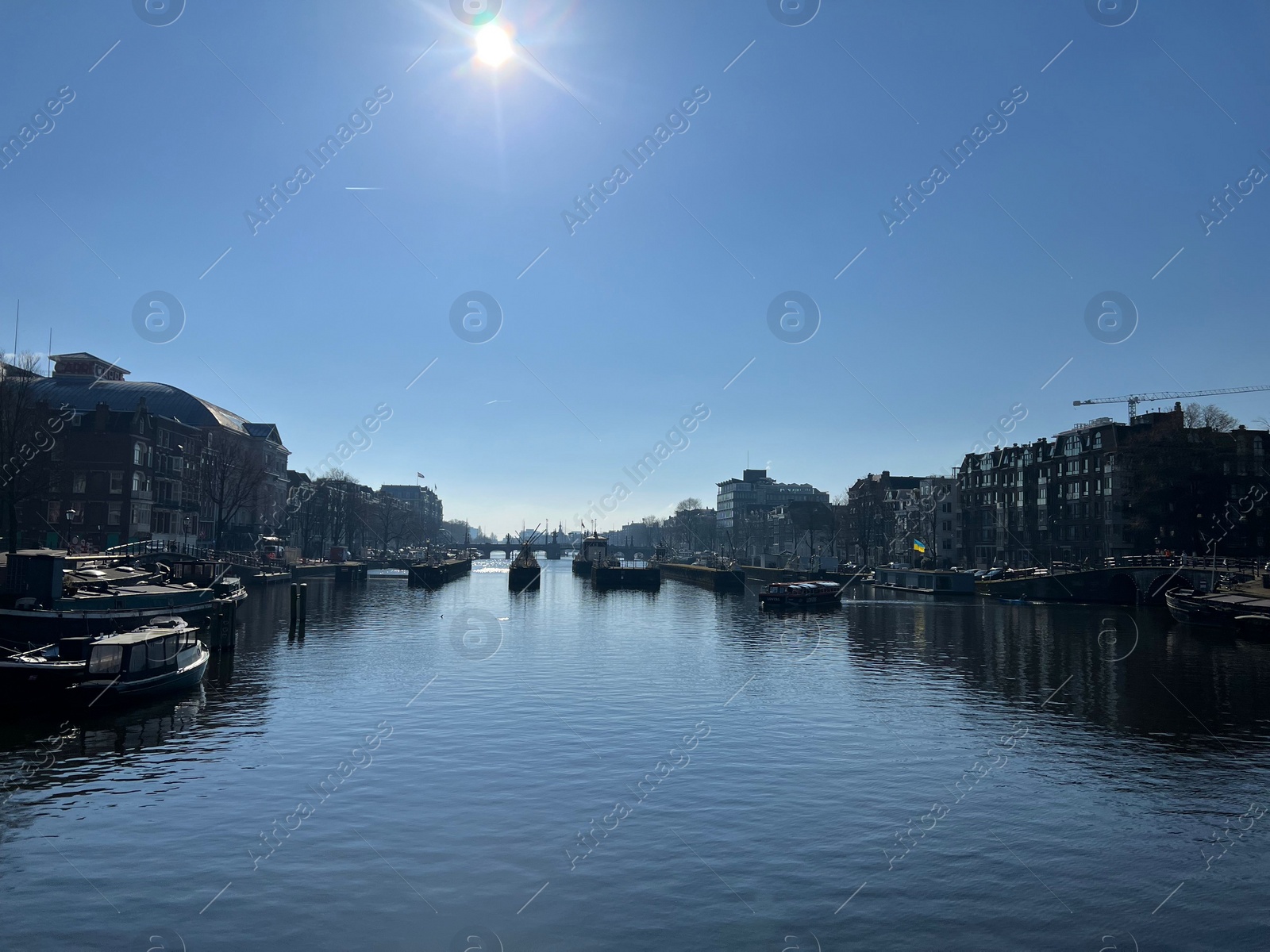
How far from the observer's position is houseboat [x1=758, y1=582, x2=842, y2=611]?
106m

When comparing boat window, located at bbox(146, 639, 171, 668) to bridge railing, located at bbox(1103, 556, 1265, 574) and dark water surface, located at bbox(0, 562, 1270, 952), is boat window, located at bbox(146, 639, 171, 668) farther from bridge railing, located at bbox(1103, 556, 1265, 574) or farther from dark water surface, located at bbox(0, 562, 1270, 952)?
bridge railing, located at bbox(1103, 556, 1265, 574)

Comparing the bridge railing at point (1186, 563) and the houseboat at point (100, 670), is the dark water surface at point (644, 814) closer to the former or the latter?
the houseboat at point (100, 670)

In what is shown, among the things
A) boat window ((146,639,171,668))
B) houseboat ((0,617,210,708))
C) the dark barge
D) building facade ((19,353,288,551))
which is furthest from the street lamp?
boat window ((146,639,171,668))

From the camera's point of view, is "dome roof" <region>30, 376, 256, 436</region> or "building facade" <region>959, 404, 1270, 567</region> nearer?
"building facade" <region>959, 404, 1270, 567</region>

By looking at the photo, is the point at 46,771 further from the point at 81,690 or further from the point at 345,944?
the point at 345,944

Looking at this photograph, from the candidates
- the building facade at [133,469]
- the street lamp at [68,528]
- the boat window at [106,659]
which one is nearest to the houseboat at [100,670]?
the boat window at [106,659]

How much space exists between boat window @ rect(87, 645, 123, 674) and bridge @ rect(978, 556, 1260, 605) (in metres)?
99.4

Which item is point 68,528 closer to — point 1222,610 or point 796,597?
point 796,597

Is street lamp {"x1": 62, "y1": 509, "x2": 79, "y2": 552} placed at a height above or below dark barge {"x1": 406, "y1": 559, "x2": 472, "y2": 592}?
above

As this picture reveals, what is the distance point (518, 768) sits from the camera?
30.4 meters

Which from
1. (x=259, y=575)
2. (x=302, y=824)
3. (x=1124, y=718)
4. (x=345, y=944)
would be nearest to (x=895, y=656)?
(x=1124, y=718)

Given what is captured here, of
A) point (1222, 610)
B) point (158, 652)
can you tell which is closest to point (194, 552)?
point (158, 652)

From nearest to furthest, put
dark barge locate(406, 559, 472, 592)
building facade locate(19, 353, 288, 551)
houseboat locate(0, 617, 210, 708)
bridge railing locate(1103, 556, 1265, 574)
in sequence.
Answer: houseboat locate(0, 617, 210, 708), bridge railing locate(1103, 556, 1265, 574), building facade locate(19, 353, 288, 551), dark barge locate(406, 559, 472, 592)

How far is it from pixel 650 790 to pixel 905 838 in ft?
25.2
